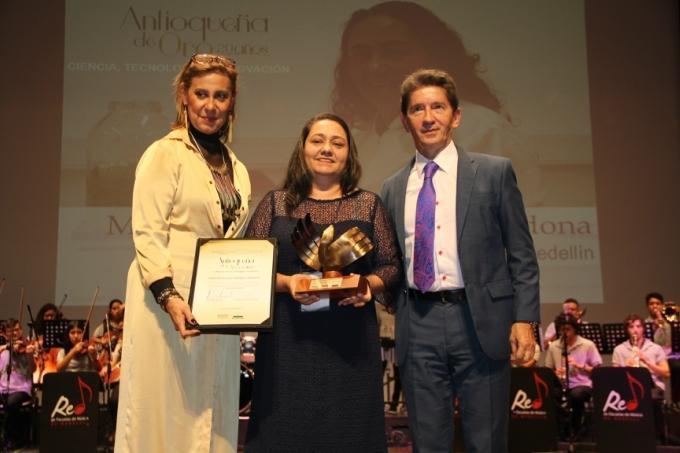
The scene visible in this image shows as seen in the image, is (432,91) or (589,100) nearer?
(432,91)

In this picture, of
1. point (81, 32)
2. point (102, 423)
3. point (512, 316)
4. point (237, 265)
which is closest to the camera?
point (237, 265)

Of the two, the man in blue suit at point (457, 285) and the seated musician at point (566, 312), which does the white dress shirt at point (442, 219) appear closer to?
the man in blue suit at point (457, 285)

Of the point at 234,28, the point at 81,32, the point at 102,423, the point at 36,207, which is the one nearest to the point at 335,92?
the point at 234,28

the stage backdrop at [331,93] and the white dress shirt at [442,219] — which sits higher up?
the stage backdrop at [331,93]

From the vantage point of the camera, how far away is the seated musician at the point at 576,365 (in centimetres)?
770

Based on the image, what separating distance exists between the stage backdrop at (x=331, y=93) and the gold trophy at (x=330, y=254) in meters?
6.44

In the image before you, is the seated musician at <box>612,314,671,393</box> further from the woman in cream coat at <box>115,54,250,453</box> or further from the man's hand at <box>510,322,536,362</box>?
the woman in cream coat at <box>115,54,250,453</box>

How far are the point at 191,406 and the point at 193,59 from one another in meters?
1.23

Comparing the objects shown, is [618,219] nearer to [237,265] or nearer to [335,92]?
[335,92]

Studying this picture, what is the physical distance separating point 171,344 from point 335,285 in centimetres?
59

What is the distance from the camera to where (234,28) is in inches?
353

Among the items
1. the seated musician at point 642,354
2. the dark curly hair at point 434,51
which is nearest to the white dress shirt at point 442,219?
the seated musician at point 642,354

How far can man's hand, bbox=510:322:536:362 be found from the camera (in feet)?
8.30

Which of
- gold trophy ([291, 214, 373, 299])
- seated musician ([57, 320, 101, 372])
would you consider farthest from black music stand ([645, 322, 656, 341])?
gold trophy ([291, 214, 373, 299])
